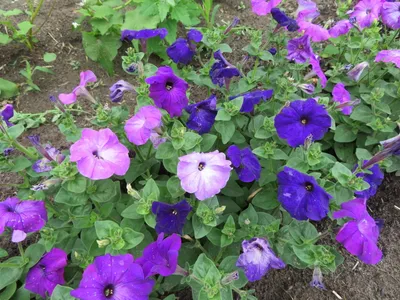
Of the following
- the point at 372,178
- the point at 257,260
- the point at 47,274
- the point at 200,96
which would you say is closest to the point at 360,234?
the point at 257,260

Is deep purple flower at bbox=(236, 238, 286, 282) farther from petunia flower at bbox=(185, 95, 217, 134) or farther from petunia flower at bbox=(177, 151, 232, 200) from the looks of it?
petunia flower at bbox=(185, 95, 217, 134)

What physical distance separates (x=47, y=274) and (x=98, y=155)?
736 mm

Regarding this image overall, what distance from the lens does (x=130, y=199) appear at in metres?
2.38

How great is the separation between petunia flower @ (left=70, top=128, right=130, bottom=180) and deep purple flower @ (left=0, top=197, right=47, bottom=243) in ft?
1.20

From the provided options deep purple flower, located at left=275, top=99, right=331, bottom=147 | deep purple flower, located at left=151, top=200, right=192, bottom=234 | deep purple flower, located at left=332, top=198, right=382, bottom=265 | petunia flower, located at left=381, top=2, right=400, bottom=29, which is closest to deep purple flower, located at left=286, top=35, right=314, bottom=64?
deep purple flower, located at left=275, top=99, right=331, bottom=147

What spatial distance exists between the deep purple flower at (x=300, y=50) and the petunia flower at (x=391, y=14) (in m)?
0.75

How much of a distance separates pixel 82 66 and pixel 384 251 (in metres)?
3.11

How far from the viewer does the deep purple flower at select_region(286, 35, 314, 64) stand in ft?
7.84

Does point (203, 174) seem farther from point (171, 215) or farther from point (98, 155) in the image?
point (98, 155)

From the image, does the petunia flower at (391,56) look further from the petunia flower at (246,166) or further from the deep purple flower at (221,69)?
the petunia flower at (246,166)

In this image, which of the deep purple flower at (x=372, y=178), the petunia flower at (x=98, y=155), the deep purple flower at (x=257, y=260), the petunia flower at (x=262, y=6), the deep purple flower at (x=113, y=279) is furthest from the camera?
the petunia flower at (x=262, y=6)

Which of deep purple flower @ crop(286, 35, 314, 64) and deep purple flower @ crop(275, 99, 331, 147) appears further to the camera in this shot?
deep purple flower @ crop(286, 35, 314, 64)

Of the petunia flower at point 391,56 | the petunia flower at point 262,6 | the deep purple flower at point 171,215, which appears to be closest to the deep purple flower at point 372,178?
the petunia flower at point 391,56

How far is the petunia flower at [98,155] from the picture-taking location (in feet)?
6.06
